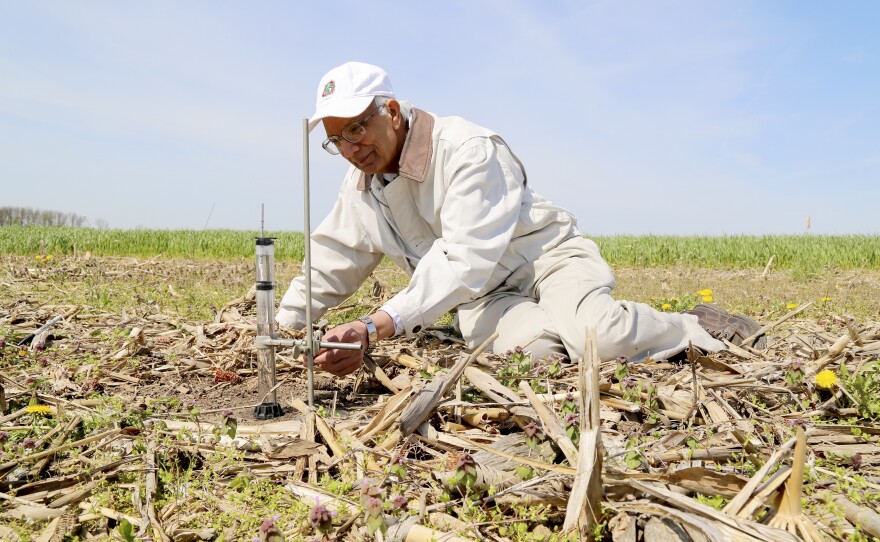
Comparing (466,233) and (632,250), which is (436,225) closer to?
(466,233)

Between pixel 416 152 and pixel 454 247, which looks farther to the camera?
pixel 416 152

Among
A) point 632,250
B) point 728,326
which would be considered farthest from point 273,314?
point 632,250

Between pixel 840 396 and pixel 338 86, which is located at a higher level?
pixel 338 86

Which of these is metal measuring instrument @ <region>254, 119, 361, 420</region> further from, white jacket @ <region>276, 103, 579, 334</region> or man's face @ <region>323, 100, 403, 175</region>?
man's face @ <region>323, 100, 403, 175</region>

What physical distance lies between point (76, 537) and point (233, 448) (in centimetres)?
54

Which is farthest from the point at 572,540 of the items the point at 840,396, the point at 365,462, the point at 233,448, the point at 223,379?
the point at 223,379

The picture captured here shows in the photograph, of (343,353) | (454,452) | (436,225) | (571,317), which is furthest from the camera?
(436,225)

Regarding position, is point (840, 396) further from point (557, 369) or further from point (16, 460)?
point (16, 460)

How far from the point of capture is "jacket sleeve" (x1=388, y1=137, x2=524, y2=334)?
311cm

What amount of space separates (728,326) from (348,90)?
2.67 metres

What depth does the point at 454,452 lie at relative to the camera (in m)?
2.22

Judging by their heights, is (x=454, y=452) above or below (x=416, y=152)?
below

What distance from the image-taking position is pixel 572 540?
64.4 inches

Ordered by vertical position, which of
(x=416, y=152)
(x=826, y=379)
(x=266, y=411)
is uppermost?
(x=416, y=152)
